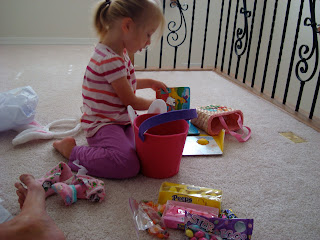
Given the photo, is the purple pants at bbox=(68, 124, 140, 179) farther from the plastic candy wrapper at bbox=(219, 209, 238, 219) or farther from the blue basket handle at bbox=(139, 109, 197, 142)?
the plastic candy wrapper at bbox=(219, 209, 238, 219)

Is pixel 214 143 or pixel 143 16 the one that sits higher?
pixel 143 16

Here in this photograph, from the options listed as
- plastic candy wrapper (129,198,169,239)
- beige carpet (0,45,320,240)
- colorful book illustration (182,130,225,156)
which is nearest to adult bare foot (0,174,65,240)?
beige carpet (0,45,320,240)

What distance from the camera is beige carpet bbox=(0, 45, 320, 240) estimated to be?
76 cm

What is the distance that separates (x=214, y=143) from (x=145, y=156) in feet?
1.16

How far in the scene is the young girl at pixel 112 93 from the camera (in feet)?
3.06

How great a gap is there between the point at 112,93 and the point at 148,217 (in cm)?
46

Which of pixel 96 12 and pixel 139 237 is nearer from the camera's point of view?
pixel 139 237

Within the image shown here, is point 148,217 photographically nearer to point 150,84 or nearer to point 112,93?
point 112,93

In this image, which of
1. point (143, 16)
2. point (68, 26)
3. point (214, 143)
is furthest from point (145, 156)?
point (68, 26)

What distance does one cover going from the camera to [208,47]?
344 cm

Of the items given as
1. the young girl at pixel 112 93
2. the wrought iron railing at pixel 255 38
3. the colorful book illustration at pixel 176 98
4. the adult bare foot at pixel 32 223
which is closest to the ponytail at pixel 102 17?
the young girl at pixel 112 93

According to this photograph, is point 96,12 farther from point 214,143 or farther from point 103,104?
point 214,143

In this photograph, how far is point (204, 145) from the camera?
3.76 feet

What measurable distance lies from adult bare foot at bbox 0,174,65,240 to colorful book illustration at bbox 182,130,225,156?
53 centimetres
